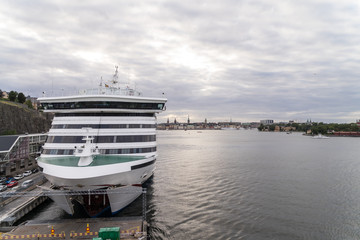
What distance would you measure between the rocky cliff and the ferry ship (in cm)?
4319

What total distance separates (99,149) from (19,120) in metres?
57.9

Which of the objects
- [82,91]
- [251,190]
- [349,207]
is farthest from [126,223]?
[349,207]

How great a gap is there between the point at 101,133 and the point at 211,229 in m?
14.4

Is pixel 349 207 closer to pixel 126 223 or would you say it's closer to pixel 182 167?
pixel 126 223

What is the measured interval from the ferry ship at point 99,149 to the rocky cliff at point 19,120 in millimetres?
43187

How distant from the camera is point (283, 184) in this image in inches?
1409

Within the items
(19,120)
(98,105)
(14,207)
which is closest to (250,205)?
(98,105)

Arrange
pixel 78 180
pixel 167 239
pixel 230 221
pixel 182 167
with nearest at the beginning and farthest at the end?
1. pixel 78 180
2. pixel 167 239
3. pixel 230 221
4. pixel 182 167

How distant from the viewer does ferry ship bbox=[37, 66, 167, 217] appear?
58.9 feet

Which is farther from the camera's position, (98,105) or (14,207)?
(98,105)

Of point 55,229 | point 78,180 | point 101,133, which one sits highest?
point 101,133

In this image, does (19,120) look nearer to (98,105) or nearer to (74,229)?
(98,105)

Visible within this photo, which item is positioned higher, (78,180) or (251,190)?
(78,180)

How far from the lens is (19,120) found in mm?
65375
